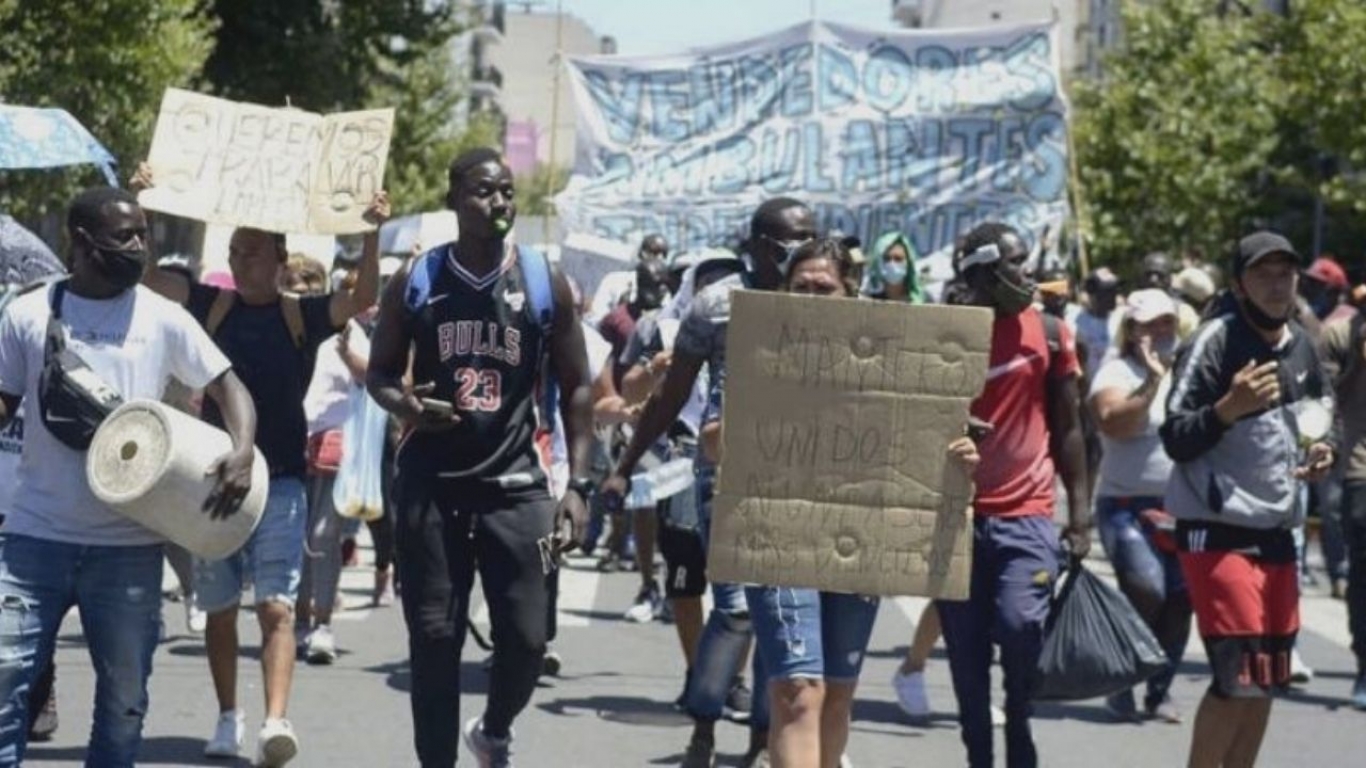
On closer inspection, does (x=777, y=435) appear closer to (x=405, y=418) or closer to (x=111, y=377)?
(x=405, y=418)

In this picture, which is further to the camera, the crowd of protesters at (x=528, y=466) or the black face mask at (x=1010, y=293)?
the black face mask at (x=1010, y=293)

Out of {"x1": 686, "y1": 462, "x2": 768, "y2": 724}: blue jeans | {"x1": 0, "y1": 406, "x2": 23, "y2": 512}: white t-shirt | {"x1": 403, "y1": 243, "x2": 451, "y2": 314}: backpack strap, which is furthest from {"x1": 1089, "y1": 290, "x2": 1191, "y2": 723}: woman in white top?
{"x1": 0, "y1": 406, "x2": 23, "y2": 512}: white t-shirt

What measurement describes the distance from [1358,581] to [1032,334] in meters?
4.71

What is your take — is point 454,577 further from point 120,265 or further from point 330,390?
point 330,390

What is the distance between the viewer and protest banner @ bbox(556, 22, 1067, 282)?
22.9m

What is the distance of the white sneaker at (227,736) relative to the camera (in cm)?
991

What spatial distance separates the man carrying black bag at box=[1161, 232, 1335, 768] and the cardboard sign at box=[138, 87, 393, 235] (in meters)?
2.73

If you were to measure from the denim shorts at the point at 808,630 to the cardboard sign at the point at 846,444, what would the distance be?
24 centimetres

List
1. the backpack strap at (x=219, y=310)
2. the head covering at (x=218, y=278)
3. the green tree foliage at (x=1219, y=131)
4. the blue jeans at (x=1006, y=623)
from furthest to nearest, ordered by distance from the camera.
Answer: the green tree foliage at (x=1219, y=131), the head covering at (x=218, y=278), the backpack strap at (x=219, y=310), the blue jeans at (x=1006, y=623)

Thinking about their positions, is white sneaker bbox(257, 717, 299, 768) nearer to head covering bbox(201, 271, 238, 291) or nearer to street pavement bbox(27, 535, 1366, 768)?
street pavement bbox(27, 535, 1366, 768)

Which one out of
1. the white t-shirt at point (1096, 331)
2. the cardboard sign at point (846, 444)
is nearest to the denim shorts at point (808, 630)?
the cardboard sign at point (846, 444)

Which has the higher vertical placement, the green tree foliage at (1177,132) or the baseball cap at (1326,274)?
the green tree foliage at (1177,132)

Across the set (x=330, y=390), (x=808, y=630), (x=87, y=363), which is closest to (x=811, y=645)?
(x=808, y=630)

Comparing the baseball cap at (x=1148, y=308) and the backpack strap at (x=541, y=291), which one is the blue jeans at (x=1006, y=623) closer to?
the backpack strap at (x=541, y=291)
